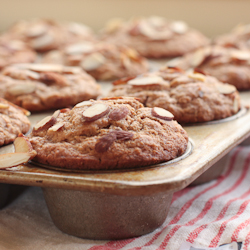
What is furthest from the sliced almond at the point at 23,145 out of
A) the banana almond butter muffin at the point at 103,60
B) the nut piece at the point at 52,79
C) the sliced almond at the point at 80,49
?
the sliced almond at the point at 80,49

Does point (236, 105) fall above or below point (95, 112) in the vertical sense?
below

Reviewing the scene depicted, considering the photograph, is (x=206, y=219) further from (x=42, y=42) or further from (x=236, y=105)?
(x=42, y=42)

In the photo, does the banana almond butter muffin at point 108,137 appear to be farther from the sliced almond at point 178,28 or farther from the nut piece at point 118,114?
the sliced almond at point 178,28

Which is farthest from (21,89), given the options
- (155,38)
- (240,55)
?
(155,38)

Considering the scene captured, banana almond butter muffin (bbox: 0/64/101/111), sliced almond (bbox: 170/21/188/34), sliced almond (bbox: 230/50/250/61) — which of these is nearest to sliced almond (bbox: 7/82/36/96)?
banana almond butter muffin (bbox: 0/64/101/111)

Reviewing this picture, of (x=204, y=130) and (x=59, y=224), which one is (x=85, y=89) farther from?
(x=59, y=224)

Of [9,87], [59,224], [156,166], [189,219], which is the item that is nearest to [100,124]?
[156,166]
